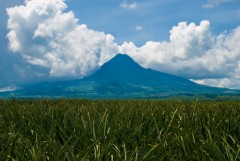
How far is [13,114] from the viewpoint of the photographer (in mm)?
7938

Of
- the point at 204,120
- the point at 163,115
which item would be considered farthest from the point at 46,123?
the point at 204,120

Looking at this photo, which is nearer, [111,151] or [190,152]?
[111,151]

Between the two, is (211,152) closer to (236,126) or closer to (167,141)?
(167,141)

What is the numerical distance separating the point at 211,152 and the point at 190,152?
0.46m

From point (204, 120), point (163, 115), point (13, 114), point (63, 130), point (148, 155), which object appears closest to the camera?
point (148, 155)

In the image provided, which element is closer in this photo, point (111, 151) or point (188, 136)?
point (111, 151)

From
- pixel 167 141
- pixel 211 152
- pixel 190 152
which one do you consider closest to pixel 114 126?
pixel 167 141

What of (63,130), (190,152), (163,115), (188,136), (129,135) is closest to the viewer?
(190,152)

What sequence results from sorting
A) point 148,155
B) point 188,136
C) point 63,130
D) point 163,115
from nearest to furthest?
point 148,155 → point 188,136 → point 63,130 → point 163,115

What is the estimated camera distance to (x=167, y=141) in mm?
4598

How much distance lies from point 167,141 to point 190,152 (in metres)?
0.57

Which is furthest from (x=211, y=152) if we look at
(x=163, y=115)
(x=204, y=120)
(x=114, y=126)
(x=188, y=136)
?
(x=163, y=115)

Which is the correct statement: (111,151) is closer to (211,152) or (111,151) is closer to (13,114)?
(211,152)

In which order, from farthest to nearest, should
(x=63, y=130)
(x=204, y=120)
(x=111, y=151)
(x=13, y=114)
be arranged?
(x=13, y=114) → (x=204, y=120) → (x=63, y=130) → (x=111, y=151)
